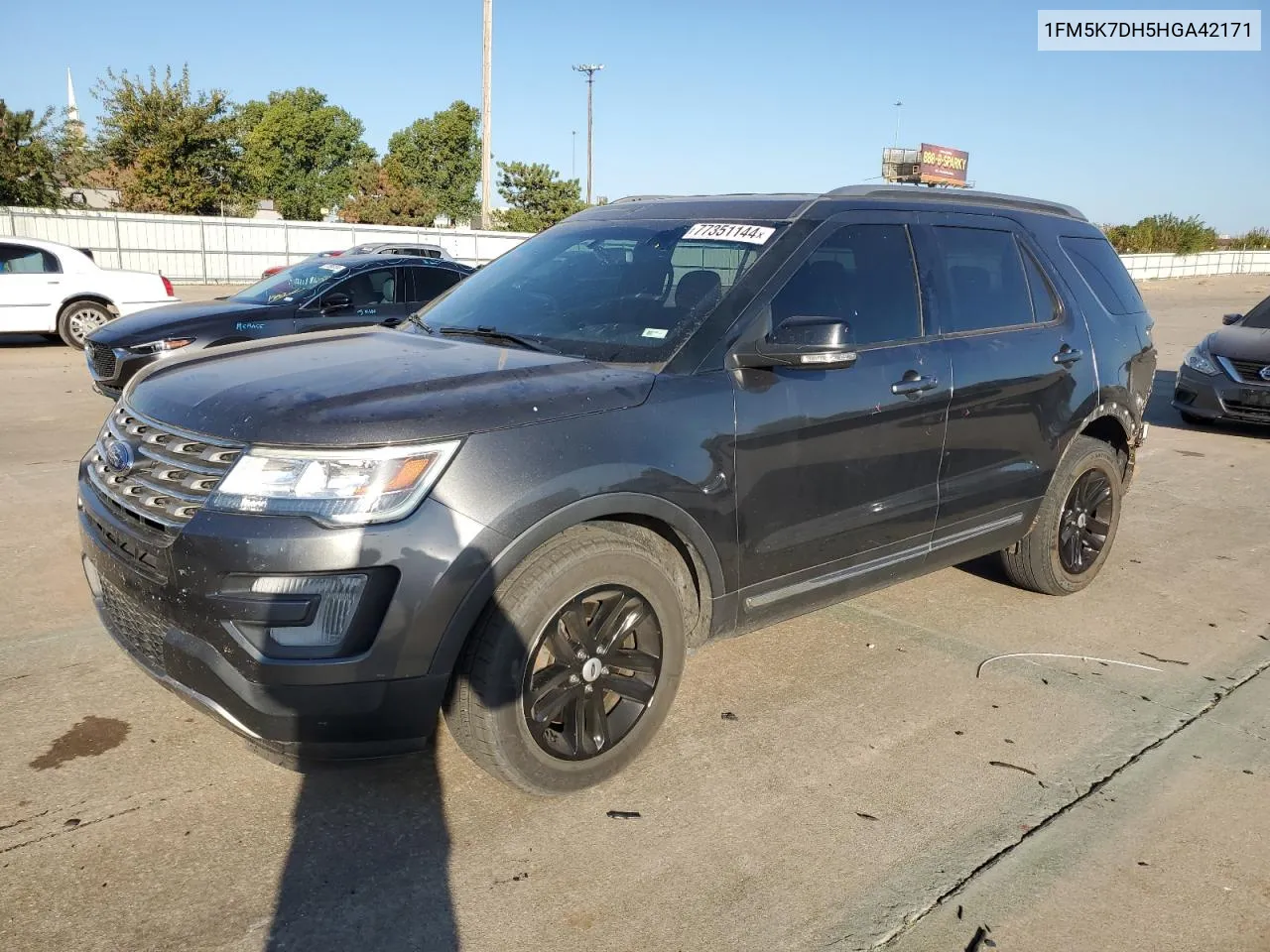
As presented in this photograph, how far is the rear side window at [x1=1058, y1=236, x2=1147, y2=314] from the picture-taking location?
5172mm

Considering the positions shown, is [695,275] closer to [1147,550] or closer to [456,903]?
[456,903]

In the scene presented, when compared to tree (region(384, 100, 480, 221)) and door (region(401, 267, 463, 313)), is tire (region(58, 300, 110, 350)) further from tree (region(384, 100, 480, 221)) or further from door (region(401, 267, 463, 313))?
tree (region(384, 100, 480, 221))

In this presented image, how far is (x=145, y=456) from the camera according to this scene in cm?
305

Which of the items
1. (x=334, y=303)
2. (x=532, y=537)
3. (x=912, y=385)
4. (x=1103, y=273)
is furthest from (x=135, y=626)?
(x=334, y=303)

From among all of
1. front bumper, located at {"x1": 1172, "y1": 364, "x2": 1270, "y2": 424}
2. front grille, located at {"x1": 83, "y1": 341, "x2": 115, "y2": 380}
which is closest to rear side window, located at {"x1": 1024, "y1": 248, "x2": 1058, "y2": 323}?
front bumper, located at {"x1": 1172, "y1": 364, "x2": 1270, "y2": 424}

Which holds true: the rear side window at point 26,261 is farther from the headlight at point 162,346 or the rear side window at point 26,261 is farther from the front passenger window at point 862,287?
the front passenger window at point 862,287

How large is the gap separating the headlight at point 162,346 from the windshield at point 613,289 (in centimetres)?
544

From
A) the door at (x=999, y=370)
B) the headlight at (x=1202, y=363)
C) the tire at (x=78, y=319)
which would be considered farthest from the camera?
the tire at (x=78, y=319)

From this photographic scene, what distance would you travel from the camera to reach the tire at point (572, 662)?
291cm

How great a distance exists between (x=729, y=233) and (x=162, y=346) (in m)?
6.76

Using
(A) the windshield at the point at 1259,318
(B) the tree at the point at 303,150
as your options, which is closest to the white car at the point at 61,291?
(A) the windshield at the point at 1259,318

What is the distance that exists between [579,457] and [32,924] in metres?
1.83

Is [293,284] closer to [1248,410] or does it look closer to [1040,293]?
[1040,293]

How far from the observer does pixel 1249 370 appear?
10094 millimetres
